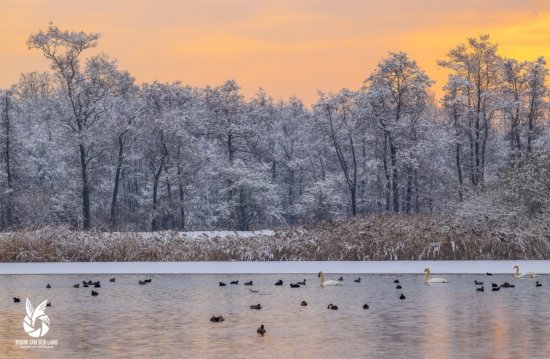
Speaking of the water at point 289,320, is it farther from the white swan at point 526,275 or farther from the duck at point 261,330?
the white swan at point 526,275

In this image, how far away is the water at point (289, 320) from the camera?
17344mm

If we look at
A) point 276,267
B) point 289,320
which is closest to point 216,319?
point 289,320

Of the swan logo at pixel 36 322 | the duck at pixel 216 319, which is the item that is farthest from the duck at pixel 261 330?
the swan logo at pixel 36 322

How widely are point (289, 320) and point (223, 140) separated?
7083cm

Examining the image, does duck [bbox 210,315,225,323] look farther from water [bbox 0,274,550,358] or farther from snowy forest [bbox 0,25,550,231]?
snowy forest [bbox 0,25,550,231]

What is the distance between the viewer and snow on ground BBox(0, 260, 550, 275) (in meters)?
35.3

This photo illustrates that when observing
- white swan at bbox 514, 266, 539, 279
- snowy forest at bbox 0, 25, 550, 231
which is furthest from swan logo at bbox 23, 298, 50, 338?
snowy forest at bbox 0, 25, 550, 231

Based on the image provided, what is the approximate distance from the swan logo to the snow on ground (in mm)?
13413

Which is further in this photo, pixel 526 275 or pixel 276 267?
pixel 276 267

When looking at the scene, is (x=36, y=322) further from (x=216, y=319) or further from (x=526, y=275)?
(x=526, y=275)

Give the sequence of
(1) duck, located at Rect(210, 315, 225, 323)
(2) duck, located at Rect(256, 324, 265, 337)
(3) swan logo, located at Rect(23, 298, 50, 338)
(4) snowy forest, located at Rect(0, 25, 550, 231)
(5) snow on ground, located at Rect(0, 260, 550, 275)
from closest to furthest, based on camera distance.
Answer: (2) duck, located at Rect(256, 324, 265, 337)
(3) swan logo, located at Rect(23, 298, 50, 338)
(1) duck, located at Rect(210, 315, 225, 323)
(5) snow on ground, located at Rect(0, 260, 550, 275)
(4) snowy forest, located at Rect(0, 25, 550, 231)

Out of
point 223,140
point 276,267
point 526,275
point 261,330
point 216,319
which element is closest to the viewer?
point 261,330

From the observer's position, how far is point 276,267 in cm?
3741

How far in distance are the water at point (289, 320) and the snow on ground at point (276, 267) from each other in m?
2.12
